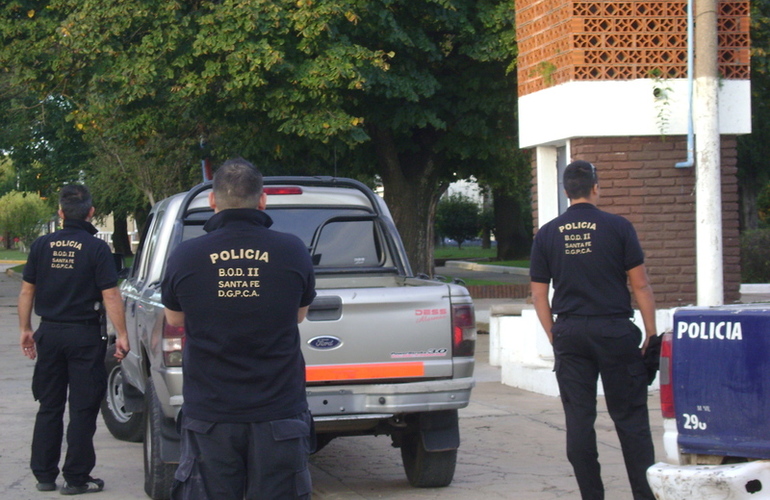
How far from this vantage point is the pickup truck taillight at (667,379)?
14.8 feet

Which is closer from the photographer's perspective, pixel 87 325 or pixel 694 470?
pixel 694 470

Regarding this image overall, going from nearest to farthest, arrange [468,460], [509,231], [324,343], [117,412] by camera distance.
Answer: [324,343] → [468,460] → [117,412] → [509,231]

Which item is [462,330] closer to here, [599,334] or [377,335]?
[377,335]

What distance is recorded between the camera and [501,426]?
9.08 meters

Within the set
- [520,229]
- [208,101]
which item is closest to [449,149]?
[208,101]

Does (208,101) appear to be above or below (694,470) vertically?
above

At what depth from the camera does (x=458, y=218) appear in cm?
5675

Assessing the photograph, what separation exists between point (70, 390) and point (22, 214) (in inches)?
3145

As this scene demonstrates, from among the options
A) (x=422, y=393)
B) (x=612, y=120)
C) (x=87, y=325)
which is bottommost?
(x=422, y=393)

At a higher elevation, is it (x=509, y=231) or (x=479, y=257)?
(x=509, y=231)

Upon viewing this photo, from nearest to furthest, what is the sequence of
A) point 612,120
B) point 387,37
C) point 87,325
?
point 87,325 < point 612,120 < point 387,37

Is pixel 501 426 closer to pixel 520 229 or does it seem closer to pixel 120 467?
pixel 120 467

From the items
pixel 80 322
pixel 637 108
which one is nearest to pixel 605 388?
pixel 80 322

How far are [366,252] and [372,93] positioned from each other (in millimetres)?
12295
